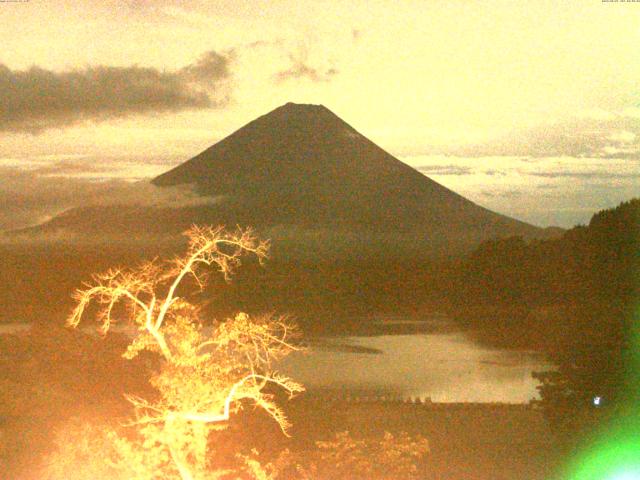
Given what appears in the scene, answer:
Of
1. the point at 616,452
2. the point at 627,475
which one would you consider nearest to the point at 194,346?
the point at 627,475

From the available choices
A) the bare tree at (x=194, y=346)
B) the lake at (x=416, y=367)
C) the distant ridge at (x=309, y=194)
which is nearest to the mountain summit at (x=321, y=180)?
the distant ridge at (x=309, y=194)

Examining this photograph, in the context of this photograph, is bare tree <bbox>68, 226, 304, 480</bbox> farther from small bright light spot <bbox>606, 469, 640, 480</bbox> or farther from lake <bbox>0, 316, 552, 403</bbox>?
lake <bbox>0, 316, 552, 403</bbox>

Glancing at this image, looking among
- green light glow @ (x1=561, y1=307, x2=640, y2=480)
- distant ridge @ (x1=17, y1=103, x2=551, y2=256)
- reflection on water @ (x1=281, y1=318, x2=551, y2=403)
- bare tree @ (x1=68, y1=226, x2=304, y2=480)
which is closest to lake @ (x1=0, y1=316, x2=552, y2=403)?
reflection on water @ (x1=281, y1=318, x2=551, y2=403)

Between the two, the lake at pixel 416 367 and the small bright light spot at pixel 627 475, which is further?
the lake at pixel 416 367

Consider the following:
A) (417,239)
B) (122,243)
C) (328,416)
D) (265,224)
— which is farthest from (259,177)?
(328,416)

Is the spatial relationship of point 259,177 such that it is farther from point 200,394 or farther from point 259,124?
point 200,394

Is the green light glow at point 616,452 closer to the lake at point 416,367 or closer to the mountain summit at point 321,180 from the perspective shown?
the lake at point 416,367

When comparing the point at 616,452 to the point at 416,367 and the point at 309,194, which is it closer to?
the point at 416,367
